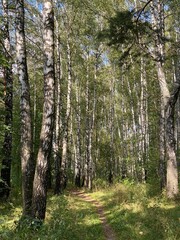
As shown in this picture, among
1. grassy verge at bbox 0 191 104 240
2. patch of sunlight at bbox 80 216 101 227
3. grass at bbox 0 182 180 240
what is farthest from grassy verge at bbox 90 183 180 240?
grassy verge at bbox 0 191 104 240

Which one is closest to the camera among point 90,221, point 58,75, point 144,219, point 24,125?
point 24,125

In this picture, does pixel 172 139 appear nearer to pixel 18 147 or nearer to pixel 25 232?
pixel 25 232

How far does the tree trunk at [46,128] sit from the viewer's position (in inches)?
254

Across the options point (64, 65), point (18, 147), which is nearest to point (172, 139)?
point (18, 147)

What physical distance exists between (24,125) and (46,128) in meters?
1.21

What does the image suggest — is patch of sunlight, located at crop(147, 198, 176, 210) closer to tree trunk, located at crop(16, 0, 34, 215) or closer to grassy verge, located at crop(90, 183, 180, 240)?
grassy verge, located at crop(90, 183, 180, 240)

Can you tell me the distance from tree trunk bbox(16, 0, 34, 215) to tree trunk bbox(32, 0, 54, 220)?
856mm

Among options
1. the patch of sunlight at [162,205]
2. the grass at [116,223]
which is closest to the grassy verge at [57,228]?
the grass at [116,223]

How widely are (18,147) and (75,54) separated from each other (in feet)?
28.4

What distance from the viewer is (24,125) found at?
25.1 ft

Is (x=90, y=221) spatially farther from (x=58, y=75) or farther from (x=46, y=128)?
(x=58, y=75)

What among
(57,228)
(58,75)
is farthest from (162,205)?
(58,75)

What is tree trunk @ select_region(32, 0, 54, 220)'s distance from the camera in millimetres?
6457

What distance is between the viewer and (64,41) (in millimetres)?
21344
